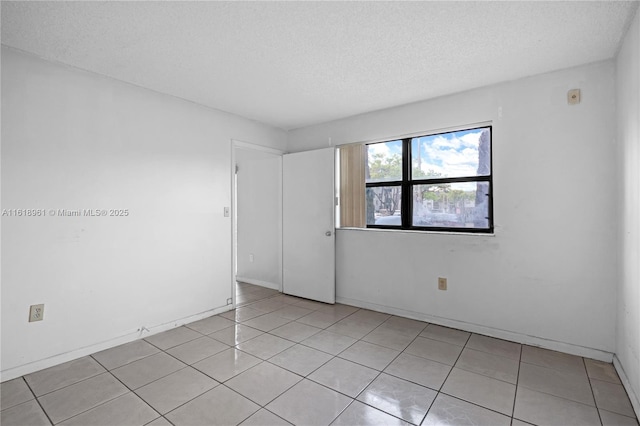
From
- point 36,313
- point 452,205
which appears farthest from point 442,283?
point 36,313

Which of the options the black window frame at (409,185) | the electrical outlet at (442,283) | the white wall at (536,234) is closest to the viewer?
the white wall at (536,234)

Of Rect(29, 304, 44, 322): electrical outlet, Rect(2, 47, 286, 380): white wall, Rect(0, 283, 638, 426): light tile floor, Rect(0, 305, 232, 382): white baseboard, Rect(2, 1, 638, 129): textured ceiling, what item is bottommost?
Rect(0, 283, 638, 426): light tile floor

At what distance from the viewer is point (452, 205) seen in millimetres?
3348

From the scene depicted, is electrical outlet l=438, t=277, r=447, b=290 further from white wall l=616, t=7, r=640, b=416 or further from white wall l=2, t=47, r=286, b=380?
white wall l=2, t=47, r=286, b=380

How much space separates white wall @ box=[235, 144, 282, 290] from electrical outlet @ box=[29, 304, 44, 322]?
107 inches

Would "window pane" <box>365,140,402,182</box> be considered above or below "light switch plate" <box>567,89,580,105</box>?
below

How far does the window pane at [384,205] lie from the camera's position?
375 centimetres

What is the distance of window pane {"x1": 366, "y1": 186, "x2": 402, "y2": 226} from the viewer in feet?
12.3

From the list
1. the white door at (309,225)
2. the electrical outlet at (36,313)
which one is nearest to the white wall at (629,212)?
the white door at (309,225)

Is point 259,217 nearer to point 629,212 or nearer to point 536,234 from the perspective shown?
point 536,234

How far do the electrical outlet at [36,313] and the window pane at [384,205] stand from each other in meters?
3.27

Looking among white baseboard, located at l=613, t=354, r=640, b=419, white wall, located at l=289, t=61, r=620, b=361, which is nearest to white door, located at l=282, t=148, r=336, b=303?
white wall, located at l=289, t=61, r=620, b=361

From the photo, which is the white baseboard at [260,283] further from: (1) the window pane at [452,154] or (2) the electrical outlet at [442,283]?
(1) the window pane at [452,154]

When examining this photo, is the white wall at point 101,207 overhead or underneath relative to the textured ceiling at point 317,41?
underneath
